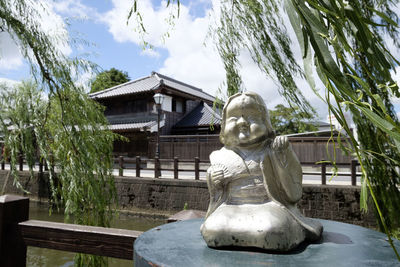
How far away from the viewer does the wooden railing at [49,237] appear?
1.83m

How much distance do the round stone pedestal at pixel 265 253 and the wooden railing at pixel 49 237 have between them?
252 millimetres

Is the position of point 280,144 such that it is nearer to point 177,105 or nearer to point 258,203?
point 258,203

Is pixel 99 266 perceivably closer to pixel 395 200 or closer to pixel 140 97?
pixel 395 200

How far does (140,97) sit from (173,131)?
2715 millimetres

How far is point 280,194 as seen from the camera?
1.66 m

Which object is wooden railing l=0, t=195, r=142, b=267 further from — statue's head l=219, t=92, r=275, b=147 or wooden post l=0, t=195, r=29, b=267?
statue's head l=219, t=92, r=275, b=147

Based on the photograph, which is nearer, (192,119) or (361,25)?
(361,25)

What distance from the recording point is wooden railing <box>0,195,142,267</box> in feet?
6.01

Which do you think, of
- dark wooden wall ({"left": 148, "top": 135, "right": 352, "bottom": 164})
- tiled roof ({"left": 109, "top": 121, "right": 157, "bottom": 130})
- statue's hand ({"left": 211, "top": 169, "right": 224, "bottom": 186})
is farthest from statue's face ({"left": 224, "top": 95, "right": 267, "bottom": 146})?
tiled roof ({"left": 109, "top": 121, "right": 157, "bottom": 130})

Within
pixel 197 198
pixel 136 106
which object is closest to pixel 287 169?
pixel 197 198

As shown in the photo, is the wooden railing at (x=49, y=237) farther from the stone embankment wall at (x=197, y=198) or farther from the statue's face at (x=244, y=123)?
the stone embankment wall at (x=197, y=198)

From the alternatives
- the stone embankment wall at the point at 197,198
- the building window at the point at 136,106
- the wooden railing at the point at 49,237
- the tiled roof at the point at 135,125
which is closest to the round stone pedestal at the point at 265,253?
the wooden railing at the point at 49,237

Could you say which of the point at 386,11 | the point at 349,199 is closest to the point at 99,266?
the point at 386,11

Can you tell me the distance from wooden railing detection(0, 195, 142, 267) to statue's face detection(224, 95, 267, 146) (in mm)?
862
